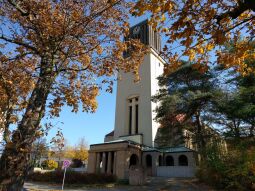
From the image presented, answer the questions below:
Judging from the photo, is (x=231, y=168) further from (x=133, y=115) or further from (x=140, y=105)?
(x=133, y=115)

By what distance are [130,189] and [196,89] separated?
45.9 ft

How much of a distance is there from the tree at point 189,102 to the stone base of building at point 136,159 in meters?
5.59

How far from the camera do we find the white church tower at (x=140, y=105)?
41312 millimetres

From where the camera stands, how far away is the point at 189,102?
84.3 feet

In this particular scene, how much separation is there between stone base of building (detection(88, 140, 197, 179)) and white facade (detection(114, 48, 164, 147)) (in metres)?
3.82

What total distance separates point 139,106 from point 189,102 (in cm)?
1987

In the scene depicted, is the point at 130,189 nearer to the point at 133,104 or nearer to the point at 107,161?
the point at 107,161

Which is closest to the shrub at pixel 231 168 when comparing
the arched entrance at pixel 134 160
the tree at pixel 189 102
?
the tree at pixel 189 102

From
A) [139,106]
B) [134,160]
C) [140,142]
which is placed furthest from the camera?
[139,106]

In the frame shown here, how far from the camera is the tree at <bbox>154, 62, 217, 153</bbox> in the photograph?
2550cm

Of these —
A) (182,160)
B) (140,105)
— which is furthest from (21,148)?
(140,105)

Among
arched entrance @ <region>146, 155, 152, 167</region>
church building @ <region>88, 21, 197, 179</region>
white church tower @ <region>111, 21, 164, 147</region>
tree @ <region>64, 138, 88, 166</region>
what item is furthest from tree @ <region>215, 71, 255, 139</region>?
tree @ <region>64, 138, 88, 166</region>

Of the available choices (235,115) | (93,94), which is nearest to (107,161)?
(235,115)

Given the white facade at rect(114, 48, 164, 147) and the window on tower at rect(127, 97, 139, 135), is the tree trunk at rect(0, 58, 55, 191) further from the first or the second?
the window on tower at rect(127, 97, 139, 135)
